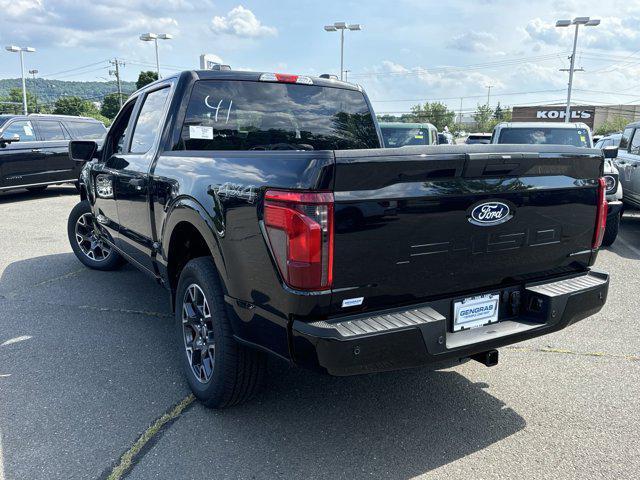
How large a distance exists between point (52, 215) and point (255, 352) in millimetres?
8860

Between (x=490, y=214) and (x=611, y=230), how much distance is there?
236 inches

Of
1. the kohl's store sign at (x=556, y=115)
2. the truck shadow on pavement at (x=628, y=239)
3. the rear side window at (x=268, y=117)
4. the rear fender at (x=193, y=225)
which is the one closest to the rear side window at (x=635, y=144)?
the truck shadow on pavement at (x=628, y=239)

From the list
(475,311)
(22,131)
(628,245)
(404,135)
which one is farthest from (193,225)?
(404,135)

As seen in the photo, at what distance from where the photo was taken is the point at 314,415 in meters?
3.15

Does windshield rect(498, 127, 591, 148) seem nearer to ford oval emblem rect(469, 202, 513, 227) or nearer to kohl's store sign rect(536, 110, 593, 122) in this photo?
ford oval emblem rect(469, 202, 513, 227)

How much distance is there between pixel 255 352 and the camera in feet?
9.70

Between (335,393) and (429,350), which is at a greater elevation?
(429,350)

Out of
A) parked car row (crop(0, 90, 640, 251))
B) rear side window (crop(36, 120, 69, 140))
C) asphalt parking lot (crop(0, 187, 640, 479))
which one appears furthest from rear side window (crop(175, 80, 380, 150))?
rear side window (crop(36, 120, 69, 140))

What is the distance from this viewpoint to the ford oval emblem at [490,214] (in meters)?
2.62

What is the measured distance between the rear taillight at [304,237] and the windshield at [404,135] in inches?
445

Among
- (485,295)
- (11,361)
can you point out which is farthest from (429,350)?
(11,361)

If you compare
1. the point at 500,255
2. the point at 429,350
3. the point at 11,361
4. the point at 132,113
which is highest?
the point at 132,113

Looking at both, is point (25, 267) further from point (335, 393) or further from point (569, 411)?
point (569, 411)

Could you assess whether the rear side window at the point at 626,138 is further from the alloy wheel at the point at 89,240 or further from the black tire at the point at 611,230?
the alloy wheel at the point at 89,240
